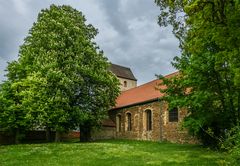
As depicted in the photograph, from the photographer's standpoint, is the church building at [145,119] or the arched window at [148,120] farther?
the arched window at [148,120]

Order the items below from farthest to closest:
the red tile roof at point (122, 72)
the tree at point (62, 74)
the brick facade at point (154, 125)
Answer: the red tile roof at point (122, 72) < the brick facade at point (154, 125) < the tree at point (62, 74)

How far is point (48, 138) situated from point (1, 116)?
573 cm

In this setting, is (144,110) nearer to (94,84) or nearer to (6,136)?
(94,84)

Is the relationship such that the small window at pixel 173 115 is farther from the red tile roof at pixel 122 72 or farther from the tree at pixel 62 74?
the red tile roof at pixel 122 72

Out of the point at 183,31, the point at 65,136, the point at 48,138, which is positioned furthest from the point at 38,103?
the point at 183,31

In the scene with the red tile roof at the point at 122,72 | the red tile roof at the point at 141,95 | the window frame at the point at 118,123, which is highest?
the red tile roof at the point at 122,72

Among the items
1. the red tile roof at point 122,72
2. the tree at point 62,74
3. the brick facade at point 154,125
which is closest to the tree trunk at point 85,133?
the tree at point 62,74

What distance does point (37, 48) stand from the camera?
30.5 metres

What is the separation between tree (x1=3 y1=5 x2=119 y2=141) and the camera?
90.5 ft

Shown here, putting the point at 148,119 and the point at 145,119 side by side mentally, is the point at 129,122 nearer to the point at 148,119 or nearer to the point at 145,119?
the point at 145,119

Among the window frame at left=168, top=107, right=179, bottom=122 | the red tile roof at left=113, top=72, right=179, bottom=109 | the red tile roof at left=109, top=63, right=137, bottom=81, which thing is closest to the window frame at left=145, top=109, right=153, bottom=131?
the red tile roof at left=113, top=72, right=179, bottom=109

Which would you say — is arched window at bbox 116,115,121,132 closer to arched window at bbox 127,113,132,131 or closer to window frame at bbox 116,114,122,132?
window frame at bbox 116,114,122,132

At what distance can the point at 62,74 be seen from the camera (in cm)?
2880

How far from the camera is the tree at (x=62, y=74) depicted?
1086 inches
